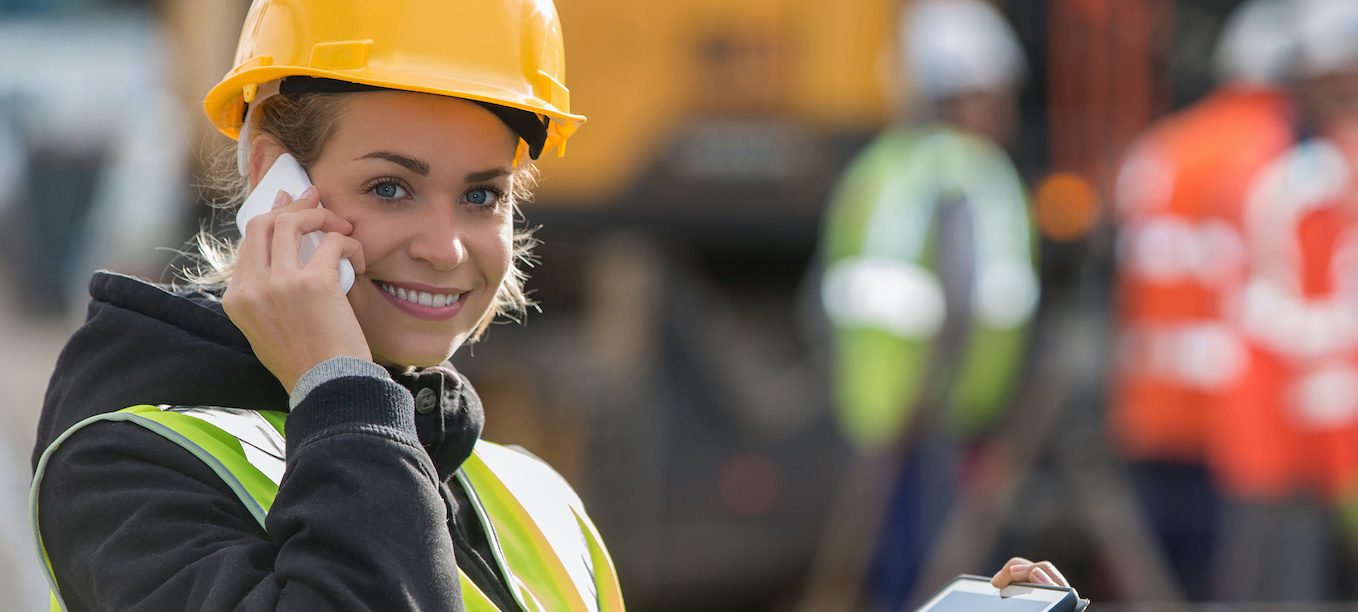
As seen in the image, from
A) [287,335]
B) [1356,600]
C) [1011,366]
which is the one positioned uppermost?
[287,335]

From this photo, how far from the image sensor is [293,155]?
150 centimetres

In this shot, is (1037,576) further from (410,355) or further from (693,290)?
(693,290)

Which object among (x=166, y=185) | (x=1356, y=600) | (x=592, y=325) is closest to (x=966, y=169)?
(x=592, y=325)

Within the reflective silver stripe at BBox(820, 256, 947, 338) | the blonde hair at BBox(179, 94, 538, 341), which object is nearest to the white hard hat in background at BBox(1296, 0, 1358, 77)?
the reflective silver stripe at BBox(820, 256, 947, 338)

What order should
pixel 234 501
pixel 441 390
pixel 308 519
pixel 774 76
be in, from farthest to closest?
pixel 774 76 → pixel 441 390 → pixel 234 501 → pixel 308 519

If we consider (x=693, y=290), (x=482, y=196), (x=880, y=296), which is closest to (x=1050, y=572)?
(x=482, y=196)

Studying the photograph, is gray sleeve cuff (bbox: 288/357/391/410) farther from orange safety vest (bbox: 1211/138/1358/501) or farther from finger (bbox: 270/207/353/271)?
orange safety vest (bbox: 1211/138/1358/501)

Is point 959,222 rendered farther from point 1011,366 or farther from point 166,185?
point 166,185

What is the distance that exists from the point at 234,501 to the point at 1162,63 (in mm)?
7844

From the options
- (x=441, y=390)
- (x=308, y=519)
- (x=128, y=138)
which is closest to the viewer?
(x=308, y=519)

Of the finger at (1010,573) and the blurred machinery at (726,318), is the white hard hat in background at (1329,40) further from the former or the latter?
the finger at (1010,573)

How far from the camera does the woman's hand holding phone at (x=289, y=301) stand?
4.35 feet

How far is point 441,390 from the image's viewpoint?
152cm

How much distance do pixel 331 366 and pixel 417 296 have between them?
0.66 ft
